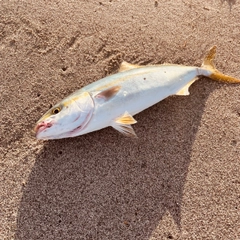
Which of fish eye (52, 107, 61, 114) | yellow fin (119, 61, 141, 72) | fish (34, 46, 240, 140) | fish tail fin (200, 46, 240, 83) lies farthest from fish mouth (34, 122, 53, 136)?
fish tail fin (200, 46, 240, 83)

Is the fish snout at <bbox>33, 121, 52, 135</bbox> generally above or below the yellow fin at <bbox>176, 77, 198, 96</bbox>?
above

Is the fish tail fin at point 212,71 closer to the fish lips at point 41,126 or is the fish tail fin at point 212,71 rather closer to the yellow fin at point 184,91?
the yellow fin at point 184,91

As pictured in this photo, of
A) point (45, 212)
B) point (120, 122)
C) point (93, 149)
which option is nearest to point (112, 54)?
point (120, 122)

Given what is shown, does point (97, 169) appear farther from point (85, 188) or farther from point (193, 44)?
point (193, 44)

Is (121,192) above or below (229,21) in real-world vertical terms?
below

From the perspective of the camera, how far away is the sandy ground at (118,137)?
2969 millimetres

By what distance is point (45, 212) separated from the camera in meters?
2.98

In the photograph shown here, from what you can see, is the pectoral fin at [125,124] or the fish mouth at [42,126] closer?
the fish mouth at [42,126]

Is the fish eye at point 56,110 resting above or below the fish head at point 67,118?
above

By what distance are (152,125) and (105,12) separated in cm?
141

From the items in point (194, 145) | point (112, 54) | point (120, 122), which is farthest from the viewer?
point (112, 54)

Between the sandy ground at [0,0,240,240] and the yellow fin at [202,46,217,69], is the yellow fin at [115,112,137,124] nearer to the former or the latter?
the sandy ground at [0,0,240,240]

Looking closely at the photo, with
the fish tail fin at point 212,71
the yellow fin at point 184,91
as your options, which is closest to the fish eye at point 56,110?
the yellow fin at point 184,91

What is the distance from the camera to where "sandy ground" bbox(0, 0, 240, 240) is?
2969mm
